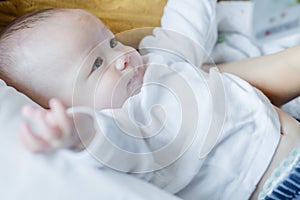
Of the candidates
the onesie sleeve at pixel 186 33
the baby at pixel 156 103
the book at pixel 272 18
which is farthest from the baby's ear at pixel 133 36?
the book at pixel 272 18

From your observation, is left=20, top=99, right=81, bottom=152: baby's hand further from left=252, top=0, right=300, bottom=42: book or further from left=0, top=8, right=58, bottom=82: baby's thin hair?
left=252, top=0, right=300, bottom=42: book

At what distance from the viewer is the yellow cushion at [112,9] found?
3.11 feet

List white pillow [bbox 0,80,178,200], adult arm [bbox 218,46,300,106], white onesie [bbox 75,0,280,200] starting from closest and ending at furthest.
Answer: white pillow [bbox 0,80,178,200], white onesie [bbox 75,0,280,200], adult arm [bbox 218,46,300,106]

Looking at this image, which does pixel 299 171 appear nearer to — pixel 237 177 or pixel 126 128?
pixel 237 177

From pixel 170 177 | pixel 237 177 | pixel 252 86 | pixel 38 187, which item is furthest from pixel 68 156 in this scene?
pixel 252 86

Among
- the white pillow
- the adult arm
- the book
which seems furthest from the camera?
the book

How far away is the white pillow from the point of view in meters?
0.47

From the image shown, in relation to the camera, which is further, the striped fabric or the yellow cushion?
the yellow cushion

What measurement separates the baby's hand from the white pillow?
1cm

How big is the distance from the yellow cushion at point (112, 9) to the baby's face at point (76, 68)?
287mm

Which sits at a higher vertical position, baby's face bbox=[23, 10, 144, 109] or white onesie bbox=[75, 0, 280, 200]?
baby's face bbox=[23, 10, 144, 109]

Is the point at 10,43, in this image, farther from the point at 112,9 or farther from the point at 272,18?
the point at 272,18

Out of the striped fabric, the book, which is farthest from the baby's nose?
the book

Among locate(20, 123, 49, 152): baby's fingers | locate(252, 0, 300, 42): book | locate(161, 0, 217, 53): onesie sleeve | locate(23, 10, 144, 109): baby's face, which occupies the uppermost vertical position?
locate(20, 123, 49, 152): baby's fingers
